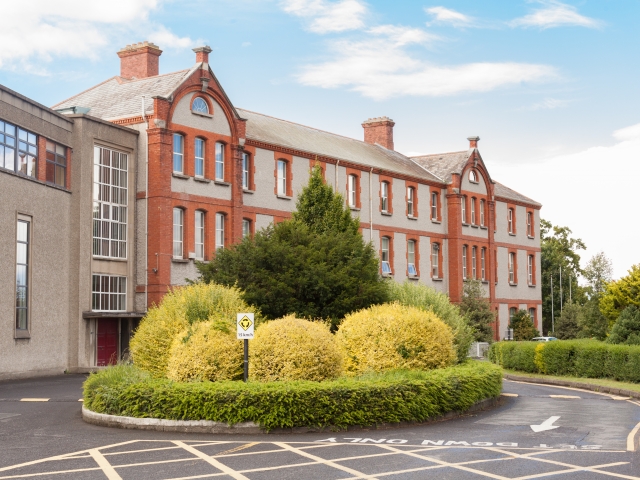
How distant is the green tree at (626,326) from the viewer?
36375 millimetres

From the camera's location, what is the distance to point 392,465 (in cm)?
1269

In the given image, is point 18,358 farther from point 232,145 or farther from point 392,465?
point 392,465

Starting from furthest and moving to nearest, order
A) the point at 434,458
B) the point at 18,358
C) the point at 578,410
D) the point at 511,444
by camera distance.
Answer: the point at 18,358, the point at 578,410, the point at 511,444, the point at 434,458

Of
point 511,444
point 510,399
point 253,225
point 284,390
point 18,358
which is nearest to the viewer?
point 511,444

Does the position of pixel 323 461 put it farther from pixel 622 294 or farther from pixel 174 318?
pixel 622 294

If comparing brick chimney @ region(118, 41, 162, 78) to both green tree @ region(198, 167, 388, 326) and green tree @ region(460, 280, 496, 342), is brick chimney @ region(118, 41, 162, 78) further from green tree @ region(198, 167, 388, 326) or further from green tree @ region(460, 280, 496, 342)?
green tree @ region(460, 280, 496, 342)

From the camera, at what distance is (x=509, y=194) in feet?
215

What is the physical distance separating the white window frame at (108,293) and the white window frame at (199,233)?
3.70 m

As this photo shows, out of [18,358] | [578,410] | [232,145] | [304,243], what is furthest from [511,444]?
[232,145]

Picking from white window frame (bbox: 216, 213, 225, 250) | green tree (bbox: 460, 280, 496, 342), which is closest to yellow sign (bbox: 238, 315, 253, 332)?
white window frame (bbox: 216, 213, 225, 250)

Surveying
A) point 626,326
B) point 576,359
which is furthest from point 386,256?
point 576,359

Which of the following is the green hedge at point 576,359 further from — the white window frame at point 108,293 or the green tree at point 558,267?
the green tree at point 558,267

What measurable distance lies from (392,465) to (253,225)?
31496 mm

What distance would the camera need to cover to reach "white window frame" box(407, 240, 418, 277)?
54344 millimetres
